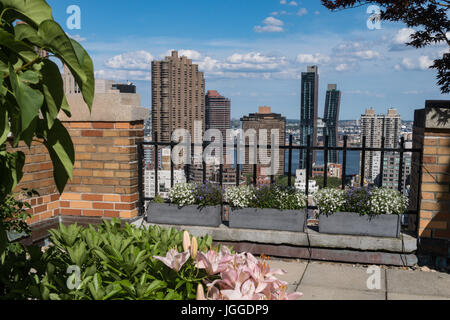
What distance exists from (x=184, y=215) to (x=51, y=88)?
15.5 ft

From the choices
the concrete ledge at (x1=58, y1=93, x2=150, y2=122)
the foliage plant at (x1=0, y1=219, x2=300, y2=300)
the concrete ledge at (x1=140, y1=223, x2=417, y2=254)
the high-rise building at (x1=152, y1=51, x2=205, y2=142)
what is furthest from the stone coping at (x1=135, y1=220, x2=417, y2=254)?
the high-rise building at (x1=152, y1=51, x2=205, y2=142)

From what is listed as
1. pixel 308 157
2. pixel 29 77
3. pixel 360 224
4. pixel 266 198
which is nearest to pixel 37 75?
pixel 29 77

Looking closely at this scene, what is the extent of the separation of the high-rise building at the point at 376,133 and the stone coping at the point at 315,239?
150cm

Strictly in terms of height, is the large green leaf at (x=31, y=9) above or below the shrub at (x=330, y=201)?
above

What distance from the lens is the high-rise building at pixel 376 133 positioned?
688cm

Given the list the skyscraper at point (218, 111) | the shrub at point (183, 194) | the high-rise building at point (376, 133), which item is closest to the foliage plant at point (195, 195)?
the shrub at point (183, 194)

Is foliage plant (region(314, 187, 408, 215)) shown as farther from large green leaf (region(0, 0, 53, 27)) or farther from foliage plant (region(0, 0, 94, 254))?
large green leaf (region(0, 0, 53, 27))

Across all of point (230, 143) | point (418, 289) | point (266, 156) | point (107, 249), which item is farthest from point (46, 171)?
point (418, 289)

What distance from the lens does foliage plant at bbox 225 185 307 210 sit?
Result: 5652 millimetres

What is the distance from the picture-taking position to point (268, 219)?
A: 18.5ft

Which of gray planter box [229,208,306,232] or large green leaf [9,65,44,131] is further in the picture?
gray planter box [229,208,306,232]

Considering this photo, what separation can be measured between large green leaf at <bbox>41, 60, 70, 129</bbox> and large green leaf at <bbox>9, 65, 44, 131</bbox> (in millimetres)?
67

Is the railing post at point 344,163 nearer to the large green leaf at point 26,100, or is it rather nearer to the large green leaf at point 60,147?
the large green leaf at point 60,147

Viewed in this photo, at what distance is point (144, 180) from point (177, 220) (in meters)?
0.89
